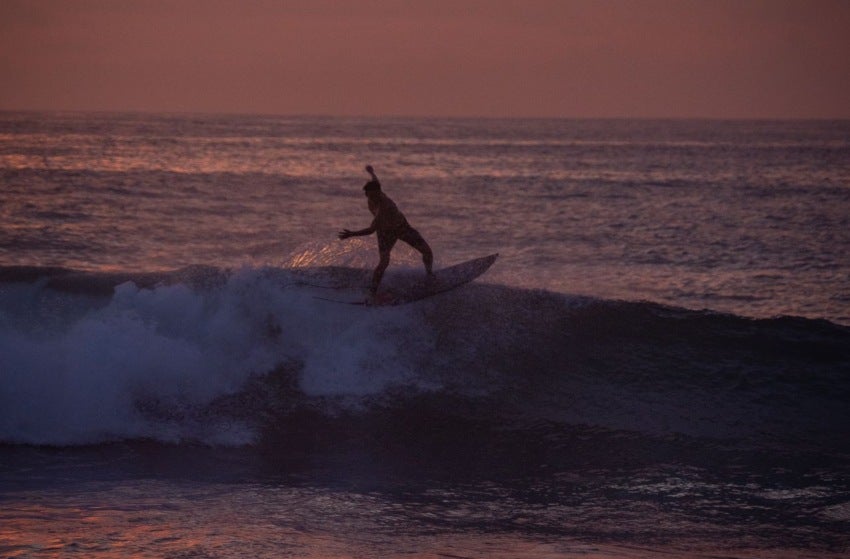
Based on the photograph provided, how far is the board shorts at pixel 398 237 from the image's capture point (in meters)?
11.3

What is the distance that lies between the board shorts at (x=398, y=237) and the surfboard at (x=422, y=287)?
0.88m

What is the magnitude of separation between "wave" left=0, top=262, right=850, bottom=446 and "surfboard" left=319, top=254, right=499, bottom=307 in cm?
19

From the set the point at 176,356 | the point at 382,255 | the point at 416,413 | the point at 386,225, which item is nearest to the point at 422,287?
the point at 382,255

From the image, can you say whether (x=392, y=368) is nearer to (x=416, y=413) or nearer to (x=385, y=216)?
(x=416, y=413)

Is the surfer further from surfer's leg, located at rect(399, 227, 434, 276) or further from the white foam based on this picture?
the white foam

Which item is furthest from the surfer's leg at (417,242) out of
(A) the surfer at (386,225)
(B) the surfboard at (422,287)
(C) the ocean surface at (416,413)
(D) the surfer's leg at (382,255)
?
(C) the ocean surface at (416,413)

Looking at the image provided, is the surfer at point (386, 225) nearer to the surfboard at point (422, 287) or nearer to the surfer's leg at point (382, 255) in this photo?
the surfer's leg at point (382, 255)

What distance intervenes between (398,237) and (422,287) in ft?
3.97

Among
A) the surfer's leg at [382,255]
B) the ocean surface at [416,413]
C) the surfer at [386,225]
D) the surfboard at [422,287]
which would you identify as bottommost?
the ocean surface at [416,413]

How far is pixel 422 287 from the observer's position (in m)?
12.4

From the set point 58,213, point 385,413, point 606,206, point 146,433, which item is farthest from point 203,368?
point 606,206

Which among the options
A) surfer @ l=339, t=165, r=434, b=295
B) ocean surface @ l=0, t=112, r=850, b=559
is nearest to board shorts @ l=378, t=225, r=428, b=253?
surfer @ l=339, t=165, r=434, b=295

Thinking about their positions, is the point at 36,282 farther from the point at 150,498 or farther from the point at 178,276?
the point at 150,498

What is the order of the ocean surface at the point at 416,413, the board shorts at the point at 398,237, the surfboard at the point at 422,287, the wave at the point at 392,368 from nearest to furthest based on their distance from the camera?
1. the ocean surface at the point at 416,413
2. the wave at the point at 392,368
3. the board shorts at the point at 398,237
4. the surfboard at the point at 422,287
